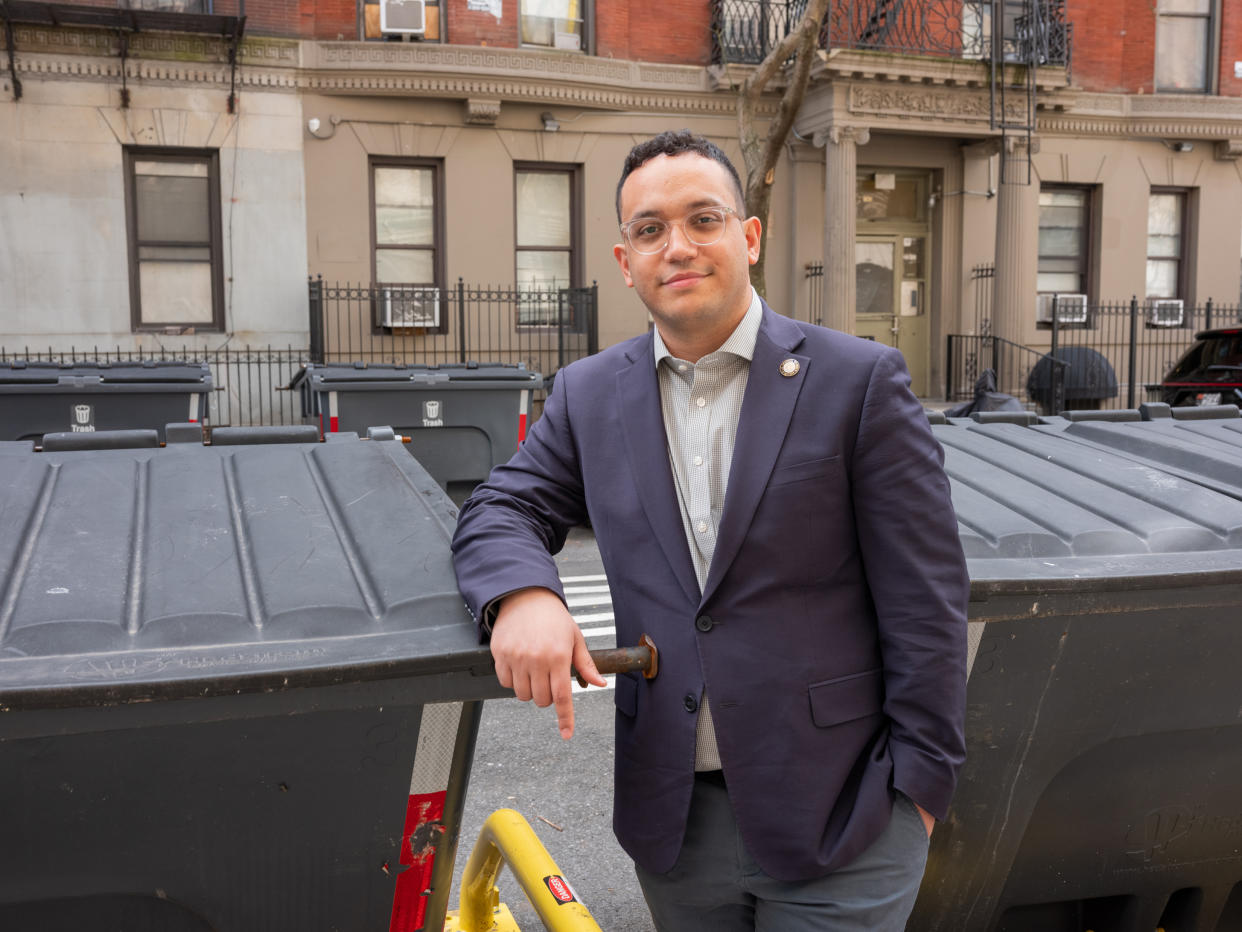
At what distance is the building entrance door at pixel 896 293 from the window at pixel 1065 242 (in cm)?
221

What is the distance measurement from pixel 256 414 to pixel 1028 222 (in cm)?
1173

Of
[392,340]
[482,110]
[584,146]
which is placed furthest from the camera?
[584,146]

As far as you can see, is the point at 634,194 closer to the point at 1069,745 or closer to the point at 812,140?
the point at 1069,745

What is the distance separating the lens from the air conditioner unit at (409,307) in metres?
15.7

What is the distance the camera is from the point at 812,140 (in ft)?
56.0

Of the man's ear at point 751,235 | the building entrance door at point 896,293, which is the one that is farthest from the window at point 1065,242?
the man's ear at point 751,235

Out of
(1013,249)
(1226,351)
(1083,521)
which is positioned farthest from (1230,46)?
(1083,521)

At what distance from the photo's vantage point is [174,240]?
1541 cm

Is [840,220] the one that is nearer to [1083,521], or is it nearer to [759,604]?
[1083,521]

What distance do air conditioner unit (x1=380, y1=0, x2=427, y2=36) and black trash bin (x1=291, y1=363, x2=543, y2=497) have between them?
7.64 meters

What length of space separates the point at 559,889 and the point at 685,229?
4.84 ft

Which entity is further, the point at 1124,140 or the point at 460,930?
the point at 1124,140

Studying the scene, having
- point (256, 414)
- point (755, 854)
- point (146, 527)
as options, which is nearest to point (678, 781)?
point (755, 854)

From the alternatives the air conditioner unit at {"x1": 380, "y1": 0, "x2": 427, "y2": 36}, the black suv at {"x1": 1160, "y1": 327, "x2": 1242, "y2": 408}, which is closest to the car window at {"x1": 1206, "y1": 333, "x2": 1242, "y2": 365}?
the black suv at {"x1": 1160, "y1": 327, "x2": 1242, "y2": 408}
